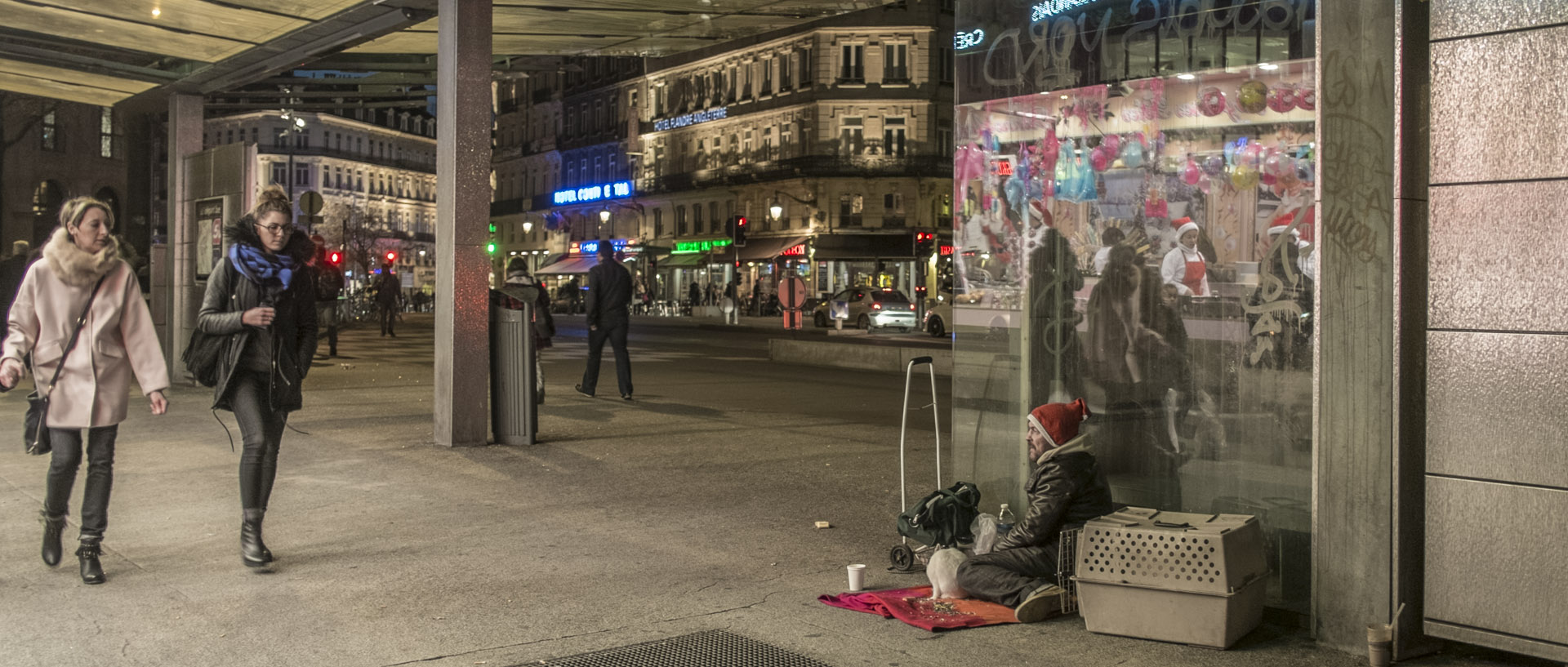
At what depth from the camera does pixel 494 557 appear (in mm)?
6859

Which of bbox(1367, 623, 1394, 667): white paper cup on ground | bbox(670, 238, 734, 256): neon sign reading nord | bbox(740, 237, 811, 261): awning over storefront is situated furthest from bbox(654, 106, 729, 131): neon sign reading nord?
bbox(1367, 623, 1394, 667): white paper cup on ground

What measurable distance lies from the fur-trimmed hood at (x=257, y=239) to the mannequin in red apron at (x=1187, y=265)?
3.98 metres

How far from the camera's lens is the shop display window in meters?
5.88

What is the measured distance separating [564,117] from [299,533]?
8576 cm

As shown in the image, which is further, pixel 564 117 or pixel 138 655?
pixel 564 117

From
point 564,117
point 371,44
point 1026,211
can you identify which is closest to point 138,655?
point 1026,211

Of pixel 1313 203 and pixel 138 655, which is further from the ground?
pixel 1313 203

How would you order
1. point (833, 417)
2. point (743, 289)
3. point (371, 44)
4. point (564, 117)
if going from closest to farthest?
point (833, 417), point (371, 44), point (743, 289), point (564, 117)

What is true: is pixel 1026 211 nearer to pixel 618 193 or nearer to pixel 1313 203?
pixel 1313 203

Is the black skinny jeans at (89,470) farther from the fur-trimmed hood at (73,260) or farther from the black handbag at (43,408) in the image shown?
the fur-trimmed hood at (73,260)

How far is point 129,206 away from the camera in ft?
139

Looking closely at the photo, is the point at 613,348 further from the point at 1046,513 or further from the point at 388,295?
the point at 388,295

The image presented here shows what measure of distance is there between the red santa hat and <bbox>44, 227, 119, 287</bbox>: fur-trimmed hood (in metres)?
4.22

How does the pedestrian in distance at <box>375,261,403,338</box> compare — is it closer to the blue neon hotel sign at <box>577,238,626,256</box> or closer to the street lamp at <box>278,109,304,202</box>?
the street lamp at <box>278,109,304,202</box>
